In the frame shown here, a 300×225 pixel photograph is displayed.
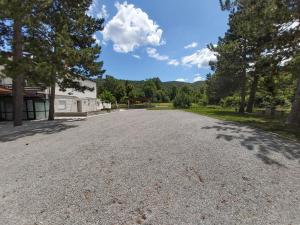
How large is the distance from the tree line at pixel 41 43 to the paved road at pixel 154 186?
24.9ft

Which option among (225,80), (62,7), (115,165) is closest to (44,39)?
(62,7)

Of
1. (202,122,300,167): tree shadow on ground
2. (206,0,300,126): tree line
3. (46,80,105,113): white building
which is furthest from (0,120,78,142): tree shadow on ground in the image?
(206,0,300,126): tree line

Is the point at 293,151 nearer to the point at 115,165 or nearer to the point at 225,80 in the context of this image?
the point at 115,165

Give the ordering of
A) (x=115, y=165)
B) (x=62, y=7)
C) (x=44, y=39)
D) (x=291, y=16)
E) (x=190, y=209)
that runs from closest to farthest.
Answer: (x=190, y=209), (x=115, y=165), (x=291, y=16), (x=44, y=39), (x=62, y=7)

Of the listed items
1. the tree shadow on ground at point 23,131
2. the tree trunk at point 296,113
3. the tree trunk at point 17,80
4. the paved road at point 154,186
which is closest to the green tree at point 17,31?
the tree trunk at point 17,80

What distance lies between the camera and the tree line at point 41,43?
40.0 feet

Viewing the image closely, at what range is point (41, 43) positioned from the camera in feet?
43.9

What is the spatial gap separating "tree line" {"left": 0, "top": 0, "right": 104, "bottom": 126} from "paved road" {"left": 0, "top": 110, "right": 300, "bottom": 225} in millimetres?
7598

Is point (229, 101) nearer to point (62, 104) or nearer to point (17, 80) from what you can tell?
point (62, 104)

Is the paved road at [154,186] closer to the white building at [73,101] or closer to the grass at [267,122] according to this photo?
the grass at [267,122]

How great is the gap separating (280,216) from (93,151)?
559 centimetres

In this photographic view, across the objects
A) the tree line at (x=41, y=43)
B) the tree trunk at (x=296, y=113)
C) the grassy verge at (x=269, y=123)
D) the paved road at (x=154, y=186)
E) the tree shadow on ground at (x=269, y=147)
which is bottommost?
the paved road at (x=154, y=186)

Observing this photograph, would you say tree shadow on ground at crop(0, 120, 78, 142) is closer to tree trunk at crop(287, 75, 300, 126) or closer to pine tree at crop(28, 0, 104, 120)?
pine tree at crop(28, 0, 104, 120)

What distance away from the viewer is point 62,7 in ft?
53.9
